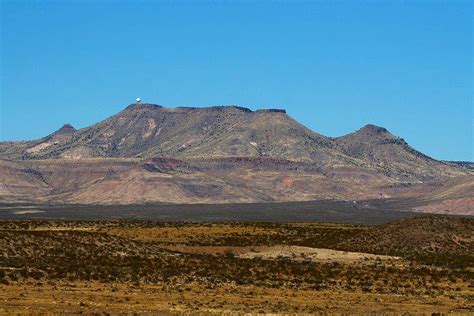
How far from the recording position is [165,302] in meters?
46.3

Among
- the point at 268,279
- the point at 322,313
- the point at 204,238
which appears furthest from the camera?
the point at 204,238

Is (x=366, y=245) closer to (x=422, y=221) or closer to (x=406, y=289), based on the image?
(x=422, y=221)

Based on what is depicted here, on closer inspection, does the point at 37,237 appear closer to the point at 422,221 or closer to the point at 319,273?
the point at 319,273

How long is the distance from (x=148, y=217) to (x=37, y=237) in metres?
115

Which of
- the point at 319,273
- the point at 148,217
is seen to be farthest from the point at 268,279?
the point at 148,217

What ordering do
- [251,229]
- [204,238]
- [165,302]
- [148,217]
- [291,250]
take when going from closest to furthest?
1. [165,302]
2. [291,250]
3. [204,238]
4. [251,229]
5. [148,217]

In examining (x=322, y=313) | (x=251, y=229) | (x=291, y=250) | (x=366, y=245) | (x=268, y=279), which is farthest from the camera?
(x=251, y=229)

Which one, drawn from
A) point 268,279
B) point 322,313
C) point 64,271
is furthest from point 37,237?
point 322,313

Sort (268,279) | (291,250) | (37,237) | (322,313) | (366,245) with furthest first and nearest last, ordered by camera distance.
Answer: (366,245), (291,250), (37,237), (268,279), (322,313)

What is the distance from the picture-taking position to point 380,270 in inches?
2707

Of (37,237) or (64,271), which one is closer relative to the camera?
(64,271)

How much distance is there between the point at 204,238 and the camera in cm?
10231

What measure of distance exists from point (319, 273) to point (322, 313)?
22346mm

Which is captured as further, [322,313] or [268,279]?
[268,279]
